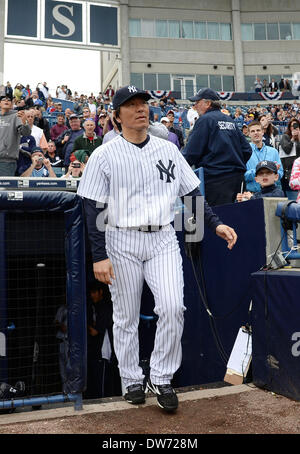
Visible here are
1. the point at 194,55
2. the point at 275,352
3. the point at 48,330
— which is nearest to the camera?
the point at 275,352

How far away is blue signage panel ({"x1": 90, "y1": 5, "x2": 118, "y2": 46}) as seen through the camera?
28.4 m

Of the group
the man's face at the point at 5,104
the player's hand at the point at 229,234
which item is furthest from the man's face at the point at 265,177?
the man's face at the point at 5,104

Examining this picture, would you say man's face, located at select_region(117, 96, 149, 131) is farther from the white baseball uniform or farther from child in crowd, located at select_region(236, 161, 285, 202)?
child in crowd, located at select_region(236, 161, 285, 202)

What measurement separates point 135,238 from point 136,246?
0.05 m

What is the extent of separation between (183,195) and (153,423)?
1.58m

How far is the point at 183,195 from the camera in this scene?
3.42 metres

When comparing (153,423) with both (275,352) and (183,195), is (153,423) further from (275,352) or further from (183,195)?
(183,195)

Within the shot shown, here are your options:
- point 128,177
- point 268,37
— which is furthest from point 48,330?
point 268,37

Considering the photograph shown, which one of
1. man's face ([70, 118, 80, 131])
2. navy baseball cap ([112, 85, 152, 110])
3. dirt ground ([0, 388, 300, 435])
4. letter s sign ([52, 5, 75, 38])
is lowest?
dirt ground ([0, 388, 300, 435])

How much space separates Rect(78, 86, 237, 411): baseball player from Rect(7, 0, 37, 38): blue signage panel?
1060 inches

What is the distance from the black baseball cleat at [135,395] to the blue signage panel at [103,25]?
28.0m

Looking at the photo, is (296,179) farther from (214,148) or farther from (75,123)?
(75,123)

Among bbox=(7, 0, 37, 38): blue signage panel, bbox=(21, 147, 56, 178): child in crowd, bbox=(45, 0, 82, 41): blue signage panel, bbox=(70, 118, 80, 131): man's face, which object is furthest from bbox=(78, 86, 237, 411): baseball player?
bbox=(7, 0, 37, 38): blue signage panel

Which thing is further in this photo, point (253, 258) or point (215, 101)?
point (215, 101)
